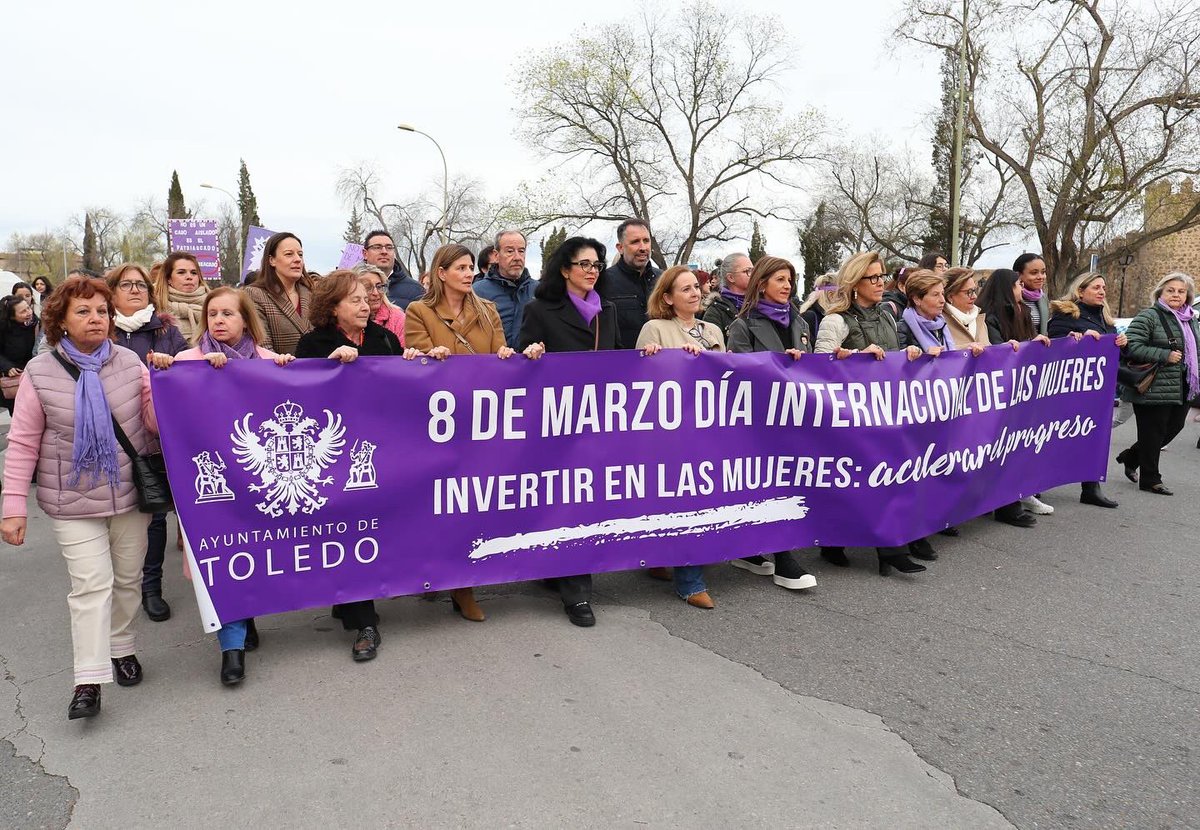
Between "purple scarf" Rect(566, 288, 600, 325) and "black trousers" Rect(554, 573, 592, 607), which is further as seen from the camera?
"purple scarf" Rect(566, 288, 600, 325)

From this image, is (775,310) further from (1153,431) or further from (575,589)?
(1153,431)

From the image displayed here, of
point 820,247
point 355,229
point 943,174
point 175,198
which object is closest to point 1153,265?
point 943,174

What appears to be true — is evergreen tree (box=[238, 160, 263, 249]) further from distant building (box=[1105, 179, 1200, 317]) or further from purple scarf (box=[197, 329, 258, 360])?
purple scarf (box=[197, 329, 258, 360])

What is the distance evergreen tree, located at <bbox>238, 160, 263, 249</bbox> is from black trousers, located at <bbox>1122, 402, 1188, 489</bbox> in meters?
84.9

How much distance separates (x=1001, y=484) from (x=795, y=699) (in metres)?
3.33

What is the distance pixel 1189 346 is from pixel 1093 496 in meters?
1.52

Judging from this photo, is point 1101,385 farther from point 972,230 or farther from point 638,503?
point 972,230

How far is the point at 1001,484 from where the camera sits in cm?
600

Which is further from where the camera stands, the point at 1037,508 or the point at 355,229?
the point at 355,229

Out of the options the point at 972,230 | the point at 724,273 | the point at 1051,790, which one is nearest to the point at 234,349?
the point at 724,273

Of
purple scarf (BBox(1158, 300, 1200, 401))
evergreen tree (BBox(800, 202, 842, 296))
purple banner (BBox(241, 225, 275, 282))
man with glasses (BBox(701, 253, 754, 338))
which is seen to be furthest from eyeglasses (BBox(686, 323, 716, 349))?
evergreen tree (BBox(800, 202, 842, 296))

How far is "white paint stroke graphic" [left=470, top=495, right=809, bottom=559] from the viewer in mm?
4293

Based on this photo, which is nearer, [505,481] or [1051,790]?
[1051,790]

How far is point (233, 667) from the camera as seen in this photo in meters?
3.63
